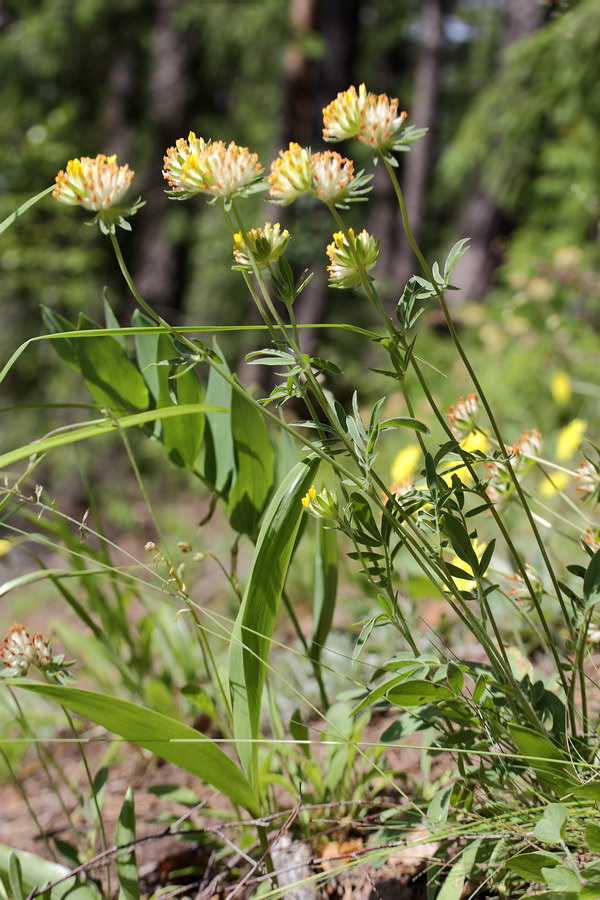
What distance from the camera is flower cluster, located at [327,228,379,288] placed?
0.74m

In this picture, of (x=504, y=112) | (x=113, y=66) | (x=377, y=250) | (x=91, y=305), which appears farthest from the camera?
(x=113, y=66)

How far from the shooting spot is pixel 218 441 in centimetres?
109

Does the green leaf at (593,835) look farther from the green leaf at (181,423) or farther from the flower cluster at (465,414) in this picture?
the green leaf at (181,423)

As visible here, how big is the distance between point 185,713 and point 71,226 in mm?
4025

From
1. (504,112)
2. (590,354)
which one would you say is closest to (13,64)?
(504,112)

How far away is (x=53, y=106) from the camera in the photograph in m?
6.37

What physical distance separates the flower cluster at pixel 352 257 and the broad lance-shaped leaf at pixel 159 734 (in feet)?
1.66

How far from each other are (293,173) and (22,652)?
1.92ft

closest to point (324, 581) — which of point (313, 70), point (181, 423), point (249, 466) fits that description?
point (249, 466)

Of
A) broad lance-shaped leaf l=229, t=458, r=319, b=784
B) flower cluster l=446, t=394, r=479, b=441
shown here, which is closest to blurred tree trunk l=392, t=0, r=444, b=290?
flower cluster l=446, t=394, r=479, b=441

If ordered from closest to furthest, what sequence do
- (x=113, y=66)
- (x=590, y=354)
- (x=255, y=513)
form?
(x=255, y=513)
(x=590, y=354)
(x=113, y=66)

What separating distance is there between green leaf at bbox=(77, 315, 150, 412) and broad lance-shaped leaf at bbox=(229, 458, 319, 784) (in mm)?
336

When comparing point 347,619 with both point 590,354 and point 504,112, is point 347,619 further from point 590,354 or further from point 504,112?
point 504,112

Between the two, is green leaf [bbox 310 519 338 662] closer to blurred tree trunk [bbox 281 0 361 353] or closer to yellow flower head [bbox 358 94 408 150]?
yellow flower head [bbox 358 94 408 150]
